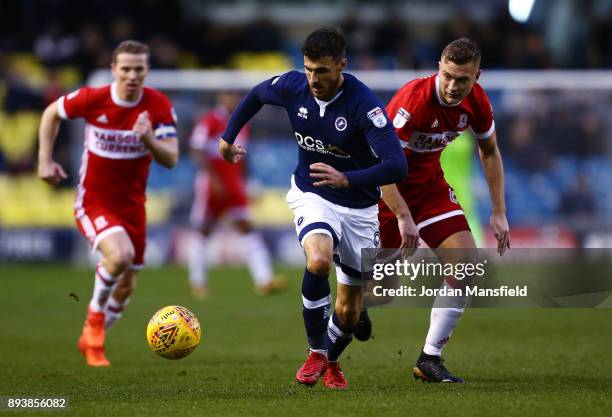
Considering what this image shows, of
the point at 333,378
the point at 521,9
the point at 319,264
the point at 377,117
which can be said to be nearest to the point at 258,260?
the point at 333,378

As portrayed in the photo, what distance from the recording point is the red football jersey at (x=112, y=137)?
31.0 feet

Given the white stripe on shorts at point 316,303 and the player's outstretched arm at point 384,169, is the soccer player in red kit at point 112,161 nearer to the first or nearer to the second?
the white stripe on shorts at point 316,303

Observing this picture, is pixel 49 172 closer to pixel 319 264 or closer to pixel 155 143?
pixel 155 143

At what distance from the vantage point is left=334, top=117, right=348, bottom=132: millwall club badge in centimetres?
739

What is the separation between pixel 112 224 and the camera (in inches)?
368

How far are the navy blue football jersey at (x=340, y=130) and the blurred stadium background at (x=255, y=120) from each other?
328 inches

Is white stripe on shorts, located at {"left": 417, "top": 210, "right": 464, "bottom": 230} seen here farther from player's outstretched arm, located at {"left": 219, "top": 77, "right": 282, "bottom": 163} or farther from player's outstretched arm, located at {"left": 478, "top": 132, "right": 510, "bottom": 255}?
player's outstretched arm, located at {"left": 219, "top": 77, "right": 282, "bottom": 163}

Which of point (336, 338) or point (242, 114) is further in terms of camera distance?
point (242, 114)

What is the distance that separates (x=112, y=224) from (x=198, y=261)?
623cm

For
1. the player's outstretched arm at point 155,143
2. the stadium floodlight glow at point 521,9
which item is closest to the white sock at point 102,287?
the player's outstretched arm at point 155,143

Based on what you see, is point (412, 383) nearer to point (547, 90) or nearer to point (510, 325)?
point (510, 325)

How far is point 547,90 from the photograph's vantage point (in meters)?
20.0

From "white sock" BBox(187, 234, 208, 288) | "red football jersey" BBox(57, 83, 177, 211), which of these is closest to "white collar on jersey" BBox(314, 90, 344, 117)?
"red football jersey" BBox(57, 83, 177, 211)

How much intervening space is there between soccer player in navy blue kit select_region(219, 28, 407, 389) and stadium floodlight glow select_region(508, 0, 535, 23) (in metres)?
17.1
